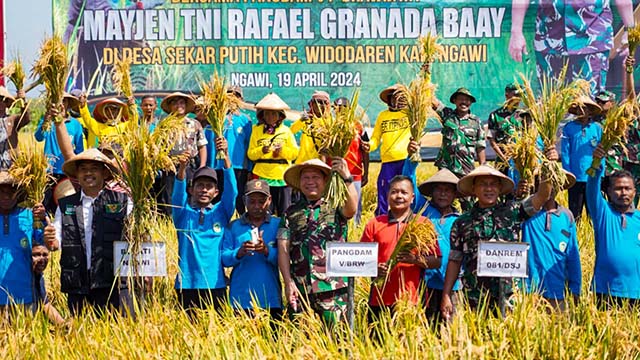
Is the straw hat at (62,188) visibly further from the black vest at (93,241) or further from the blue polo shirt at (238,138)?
the blue polo shirt at (238,138)

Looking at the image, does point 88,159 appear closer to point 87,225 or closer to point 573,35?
point 87,225

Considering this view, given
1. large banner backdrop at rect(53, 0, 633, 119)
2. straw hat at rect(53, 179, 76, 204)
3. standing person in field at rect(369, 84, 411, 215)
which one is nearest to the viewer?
straw hat at rect(53, 179, 76, 204)

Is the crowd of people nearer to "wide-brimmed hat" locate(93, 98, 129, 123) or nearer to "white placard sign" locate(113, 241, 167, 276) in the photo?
"white placard sign" locate(113, 241, 167, 276)

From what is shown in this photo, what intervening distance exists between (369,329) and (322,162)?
1212 mm

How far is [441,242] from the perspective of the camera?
734 cm

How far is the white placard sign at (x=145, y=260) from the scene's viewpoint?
6.61m

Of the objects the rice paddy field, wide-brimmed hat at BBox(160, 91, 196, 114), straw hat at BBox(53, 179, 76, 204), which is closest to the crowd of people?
the rice paddy field

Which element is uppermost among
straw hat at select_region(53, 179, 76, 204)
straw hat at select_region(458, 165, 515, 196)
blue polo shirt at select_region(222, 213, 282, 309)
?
straw hat at select_region(458, 165, 515, 196)

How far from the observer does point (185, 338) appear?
20.7 ft

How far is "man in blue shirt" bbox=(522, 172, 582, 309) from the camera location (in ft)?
23.1

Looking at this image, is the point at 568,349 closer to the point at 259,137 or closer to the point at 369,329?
the point at 369,329

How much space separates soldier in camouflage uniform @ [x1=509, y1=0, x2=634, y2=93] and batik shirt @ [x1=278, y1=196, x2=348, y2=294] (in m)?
7.03

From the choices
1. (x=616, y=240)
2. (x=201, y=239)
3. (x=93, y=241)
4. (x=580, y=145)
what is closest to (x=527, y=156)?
(x=616, y=240)

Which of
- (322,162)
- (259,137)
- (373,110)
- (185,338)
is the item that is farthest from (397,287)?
(373,110)
